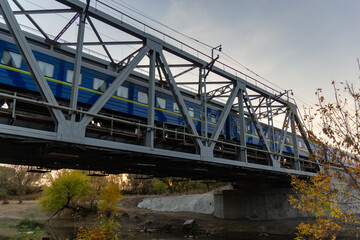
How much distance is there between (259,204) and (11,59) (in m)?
25.9

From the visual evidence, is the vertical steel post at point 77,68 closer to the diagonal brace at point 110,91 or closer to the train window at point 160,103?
the diagonal brace at point 110,91

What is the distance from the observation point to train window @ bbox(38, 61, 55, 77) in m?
13.0

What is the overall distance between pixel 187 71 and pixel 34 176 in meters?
39.1

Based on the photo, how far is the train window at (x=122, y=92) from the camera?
50.8ft

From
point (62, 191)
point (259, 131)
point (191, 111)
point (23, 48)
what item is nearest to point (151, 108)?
point (23, 48)

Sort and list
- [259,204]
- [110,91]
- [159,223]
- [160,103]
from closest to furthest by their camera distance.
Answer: [110,91] → [160,103] → [259,204] → [159,223]

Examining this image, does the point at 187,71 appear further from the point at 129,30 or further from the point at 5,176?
the point at 5,176

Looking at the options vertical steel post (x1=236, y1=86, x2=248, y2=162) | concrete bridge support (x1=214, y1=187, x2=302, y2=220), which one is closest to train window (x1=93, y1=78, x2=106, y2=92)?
vertical steel post (x1=236, y1=86, x2=248, y2=162)

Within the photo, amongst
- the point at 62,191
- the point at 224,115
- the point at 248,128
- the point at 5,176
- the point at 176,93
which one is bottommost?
the point at 62,191

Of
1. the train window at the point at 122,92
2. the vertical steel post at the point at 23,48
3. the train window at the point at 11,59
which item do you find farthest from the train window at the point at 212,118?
the vertical steel post at the point at 23,48

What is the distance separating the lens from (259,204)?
2919 centimetres

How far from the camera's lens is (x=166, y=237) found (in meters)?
24.9

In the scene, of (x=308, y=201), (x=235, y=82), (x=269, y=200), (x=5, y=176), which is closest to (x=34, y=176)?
(x=5, y=176)

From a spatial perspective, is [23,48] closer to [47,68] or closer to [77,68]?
[77,68]
